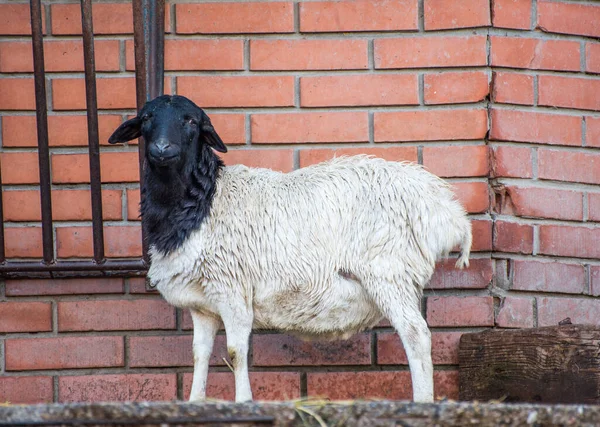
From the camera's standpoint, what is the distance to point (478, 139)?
4090 mm

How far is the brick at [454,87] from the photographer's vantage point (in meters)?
4.10

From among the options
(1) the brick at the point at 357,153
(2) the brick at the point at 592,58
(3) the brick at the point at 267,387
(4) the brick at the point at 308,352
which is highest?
(2) the brick at the point at 592,58

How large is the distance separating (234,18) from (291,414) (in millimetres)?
2105

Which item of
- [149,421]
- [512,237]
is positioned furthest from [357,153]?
[149,421]

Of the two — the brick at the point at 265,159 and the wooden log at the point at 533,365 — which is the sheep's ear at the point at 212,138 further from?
the wooden log at the point at 533,365

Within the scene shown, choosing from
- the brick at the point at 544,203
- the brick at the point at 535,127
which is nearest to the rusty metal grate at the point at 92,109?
the brick at the point at 535,127

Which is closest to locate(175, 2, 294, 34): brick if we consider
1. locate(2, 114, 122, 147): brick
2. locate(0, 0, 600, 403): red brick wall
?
locate(0, 0, 600, 403): red brick wall

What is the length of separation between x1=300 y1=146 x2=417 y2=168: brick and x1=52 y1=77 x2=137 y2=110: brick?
73 centimetres

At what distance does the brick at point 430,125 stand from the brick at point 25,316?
1483mm

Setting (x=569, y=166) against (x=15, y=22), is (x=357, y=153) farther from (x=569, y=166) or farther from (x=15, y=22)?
(x=15, y=22)

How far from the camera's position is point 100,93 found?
13.7 feet

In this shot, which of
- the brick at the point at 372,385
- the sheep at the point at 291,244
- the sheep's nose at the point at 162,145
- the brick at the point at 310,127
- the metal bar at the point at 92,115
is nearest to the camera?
the sheep's nose at the point at 162,145

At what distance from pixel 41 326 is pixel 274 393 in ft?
3.14

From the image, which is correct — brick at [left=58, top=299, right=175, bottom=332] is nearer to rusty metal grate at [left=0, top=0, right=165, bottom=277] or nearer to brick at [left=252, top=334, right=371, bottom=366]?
rusty metal grate at [left=0, top=0, right=165, bottom=277]
